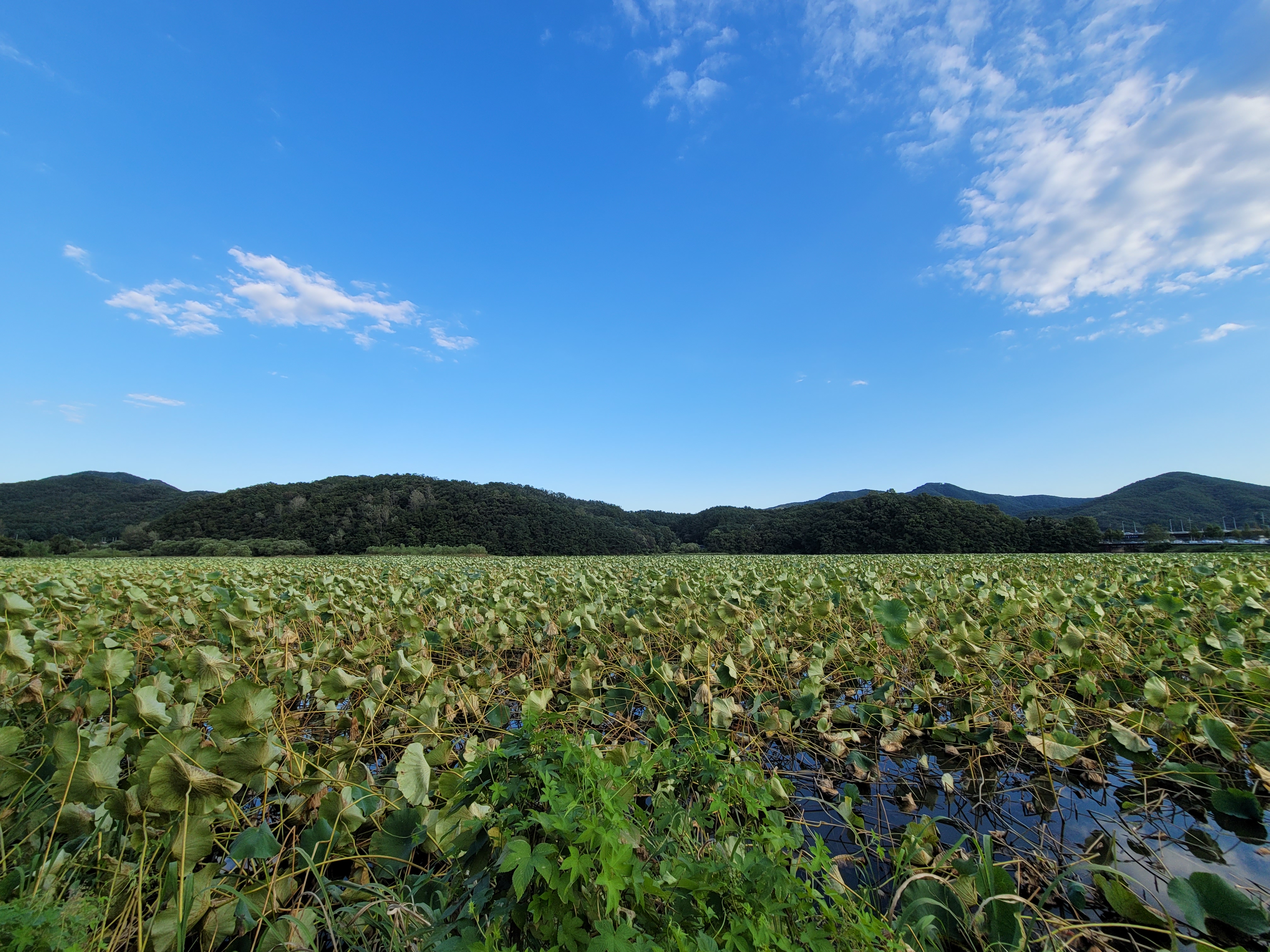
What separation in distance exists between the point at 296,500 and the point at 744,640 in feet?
163

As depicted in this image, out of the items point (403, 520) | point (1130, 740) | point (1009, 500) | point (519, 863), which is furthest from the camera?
point (1009, 500)

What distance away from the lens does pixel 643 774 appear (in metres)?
1.50

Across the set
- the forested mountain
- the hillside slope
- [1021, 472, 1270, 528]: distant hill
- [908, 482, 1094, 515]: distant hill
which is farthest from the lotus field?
[908, 482, 1094, 515]: distant hill

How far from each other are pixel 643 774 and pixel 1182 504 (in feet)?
269

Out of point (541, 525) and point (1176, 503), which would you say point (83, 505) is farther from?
point (1176, 503)

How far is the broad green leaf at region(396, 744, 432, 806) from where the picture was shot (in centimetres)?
168

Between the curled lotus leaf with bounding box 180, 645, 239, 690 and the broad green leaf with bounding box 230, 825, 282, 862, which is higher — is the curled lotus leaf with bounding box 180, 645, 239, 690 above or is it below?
above

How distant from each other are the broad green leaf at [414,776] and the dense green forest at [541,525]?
36625 millimetres

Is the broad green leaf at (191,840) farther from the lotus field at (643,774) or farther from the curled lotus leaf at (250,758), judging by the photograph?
the curled lotus leaf at (250,758)

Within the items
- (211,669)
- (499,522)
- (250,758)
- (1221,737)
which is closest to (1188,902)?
(1221,737)

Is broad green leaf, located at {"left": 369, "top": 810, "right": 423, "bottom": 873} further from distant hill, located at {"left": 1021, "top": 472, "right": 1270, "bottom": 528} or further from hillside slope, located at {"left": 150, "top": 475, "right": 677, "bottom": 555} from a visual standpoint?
distant hill, located at {"left": 1021, "top": 472, "right": 1270, "bottom": 528}

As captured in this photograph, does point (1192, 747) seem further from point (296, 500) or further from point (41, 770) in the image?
point (296, 500)

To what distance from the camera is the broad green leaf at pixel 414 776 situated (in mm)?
1677

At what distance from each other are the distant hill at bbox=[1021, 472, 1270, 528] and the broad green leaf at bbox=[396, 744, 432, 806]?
205ft
